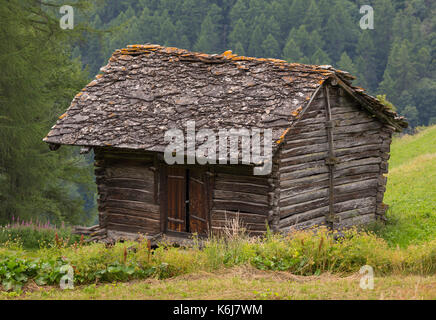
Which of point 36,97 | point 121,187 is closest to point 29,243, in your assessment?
point 121,187

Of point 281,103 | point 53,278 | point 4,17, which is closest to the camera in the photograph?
point 53,278

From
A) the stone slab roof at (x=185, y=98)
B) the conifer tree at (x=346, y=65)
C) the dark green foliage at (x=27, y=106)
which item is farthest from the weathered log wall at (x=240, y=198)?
the conifer tree at (x=346, y=65)

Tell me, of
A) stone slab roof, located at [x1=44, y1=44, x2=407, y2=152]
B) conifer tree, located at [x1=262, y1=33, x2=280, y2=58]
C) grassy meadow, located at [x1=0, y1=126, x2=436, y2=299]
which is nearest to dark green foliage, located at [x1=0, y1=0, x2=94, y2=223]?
stone slab roof, located at [x1=44, y1=44, x2=407, y2=152]

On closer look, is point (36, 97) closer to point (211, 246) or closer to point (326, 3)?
point (211, 246)

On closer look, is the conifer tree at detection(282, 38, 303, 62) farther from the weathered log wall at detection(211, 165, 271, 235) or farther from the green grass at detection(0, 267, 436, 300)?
the green grass at detection(0, 267, 436, 300)

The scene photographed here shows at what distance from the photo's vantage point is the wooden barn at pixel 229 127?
13.4 m

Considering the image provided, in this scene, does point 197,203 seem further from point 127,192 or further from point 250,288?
point 250,288

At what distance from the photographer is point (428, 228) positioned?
15.1 metres

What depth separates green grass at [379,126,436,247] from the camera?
14873mm

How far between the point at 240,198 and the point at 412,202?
6898mm

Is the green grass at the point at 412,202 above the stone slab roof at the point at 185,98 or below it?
below

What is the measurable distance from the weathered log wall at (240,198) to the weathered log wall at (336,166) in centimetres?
46

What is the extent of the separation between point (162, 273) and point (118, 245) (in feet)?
3.56

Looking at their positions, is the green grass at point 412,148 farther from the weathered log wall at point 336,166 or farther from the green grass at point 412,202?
the weathered log wall at point 336,166
